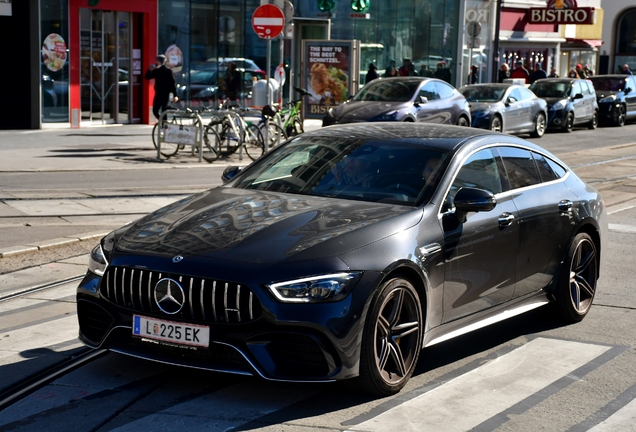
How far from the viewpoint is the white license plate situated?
5.36m

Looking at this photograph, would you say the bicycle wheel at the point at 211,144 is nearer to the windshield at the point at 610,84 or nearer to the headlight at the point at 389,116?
the headlight at the point at 389,116

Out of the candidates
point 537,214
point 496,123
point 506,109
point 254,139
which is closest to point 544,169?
point 537,214

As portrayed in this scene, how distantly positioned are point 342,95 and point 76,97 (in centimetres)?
666

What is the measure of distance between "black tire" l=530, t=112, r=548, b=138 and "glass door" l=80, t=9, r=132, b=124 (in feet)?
35.9

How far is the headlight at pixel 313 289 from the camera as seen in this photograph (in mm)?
5309

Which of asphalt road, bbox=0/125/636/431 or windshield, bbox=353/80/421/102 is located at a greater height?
windshield, bbox=353/80/421/102

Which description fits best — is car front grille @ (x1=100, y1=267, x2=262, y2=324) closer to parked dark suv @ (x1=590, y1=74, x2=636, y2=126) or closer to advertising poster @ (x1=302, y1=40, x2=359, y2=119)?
advertising poster @ (x1=302, y1=40, x2=359, y2=119)

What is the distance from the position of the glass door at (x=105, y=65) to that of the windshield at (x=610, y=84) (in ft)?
57.6

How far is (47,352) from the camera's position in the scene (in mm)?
6438

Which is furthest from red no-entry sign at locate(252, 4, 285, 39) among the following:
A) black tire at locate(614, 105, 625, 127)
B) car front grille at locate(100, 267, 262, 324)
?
black tire at locate(614, 105, 625, 127)

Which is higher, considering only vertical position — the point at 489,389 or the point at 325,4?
the point at 325,4

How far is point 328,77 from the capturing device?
2659cm

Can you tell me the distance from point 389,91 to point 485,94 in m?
5.09

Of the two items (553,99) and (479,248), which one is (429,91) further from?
(479,248)
